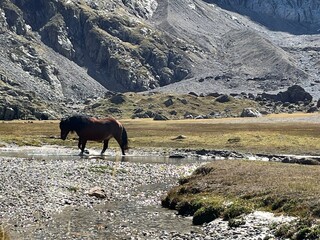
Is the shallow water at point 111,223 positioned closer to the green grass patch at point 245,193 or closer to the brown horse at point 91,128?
the green grass patch at point 245,193

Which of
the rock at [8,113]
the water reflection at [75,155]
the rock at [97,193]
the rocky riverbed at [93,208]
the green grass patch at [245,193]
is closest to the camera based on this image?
the rocky riverbed at [93,208]

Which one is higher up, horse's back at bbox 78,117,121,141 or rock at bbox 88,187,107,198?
horse's back at bbox 78,117,121,141

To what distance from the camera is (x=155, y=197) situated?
35.4 metres

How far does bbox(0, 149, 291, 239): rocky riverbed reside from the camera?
930 inches

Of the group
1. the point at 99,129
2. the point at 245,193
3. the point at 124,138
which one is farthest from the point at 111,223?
the point at 124,138

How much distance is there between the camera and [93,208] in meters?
30.4

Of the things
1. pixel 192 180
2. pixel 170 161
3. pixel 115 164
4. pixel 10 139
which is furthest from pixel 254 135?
pixel 192 180

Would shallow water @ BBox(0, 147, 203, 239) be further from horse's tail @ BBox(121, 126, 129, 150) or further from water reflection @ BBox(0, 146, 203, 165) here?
horse's tail @ BBox(121, 126, 129, 150)

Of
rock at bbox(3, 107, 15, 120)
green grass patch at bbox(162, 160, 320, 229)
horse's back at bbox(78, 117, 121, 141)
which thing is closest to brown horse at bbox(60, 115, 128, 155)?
horse's back at bbox(78, 117, 121, 141)

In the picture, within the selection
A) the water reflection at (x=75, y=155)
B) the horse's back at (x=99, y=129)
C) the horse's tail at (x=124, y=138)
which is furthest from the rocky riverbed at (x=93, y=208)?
the horse's tail at (x=124, y=138)

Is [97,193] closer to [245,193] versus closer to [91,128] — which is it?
[245,193]

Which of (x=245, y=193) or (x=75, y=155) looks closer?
(x=245, y=193)

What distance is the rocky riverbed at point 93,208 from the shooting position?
23.6m

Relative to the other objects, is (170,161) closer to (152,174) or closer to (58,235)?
(152,174)
